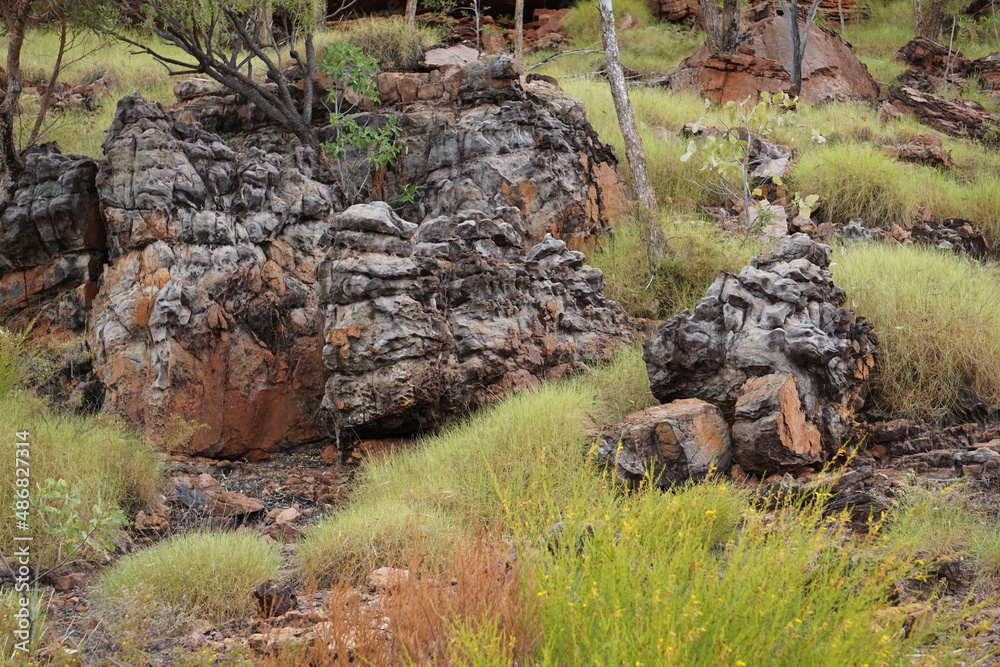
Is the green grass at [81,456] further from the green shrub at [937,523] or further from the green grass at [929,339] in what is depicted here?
the green grass at [929,339]

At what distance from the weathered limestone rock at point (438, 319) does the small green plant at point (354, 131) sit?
1.79m

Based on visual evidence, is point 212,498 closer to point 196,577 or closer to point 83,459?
point 83,459

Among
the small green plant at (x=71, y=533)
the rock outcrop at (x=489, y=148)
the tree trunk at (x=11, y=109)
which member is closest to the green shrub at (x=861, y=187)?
the rock outcrop at (x=489, y=148)

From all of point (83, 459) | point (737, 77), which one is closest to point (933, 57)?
point (737, 77)

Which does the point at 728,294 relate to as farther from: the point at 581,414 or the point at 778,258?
the point at 581,414

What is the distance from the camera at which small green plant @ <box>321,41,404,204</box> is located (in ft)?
29.7

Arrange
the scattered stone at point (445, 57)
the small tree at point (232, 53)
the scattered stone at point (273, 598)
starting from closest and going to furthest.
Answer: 1. the scattered stone at point (273, 598)
2. the small tree at point (232, 53)
3. the scattered stone at point (445, 57)

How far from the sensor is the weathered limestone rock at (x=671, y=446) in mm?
5273

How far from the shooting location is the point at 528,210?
896cm

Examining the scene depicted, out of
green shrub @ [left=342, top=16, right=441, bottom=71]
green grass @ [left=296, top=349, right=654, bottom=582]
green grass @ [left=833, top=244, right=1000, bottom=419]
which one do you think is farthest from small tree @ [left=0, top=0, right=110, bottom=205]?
green grass @ [left=833, top=244, right=1000, bottom=419]

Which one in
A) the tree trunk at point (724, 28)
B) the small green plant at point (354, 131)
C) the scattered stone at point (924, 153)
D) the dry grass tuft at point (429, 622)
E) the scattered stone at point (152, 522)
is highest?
the tree trunk at point (724, 28)

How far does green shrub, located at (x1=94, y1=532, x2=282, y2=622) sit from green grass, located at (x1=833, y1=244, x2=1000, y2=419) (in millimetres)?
4723

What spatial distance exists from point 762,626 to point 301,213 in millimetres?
6459

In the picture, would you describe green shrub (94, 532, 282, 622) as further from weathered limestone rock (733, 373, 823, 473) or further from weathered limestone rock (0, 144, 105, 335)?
weathered limestone rock (0, 144, 105, 335)
